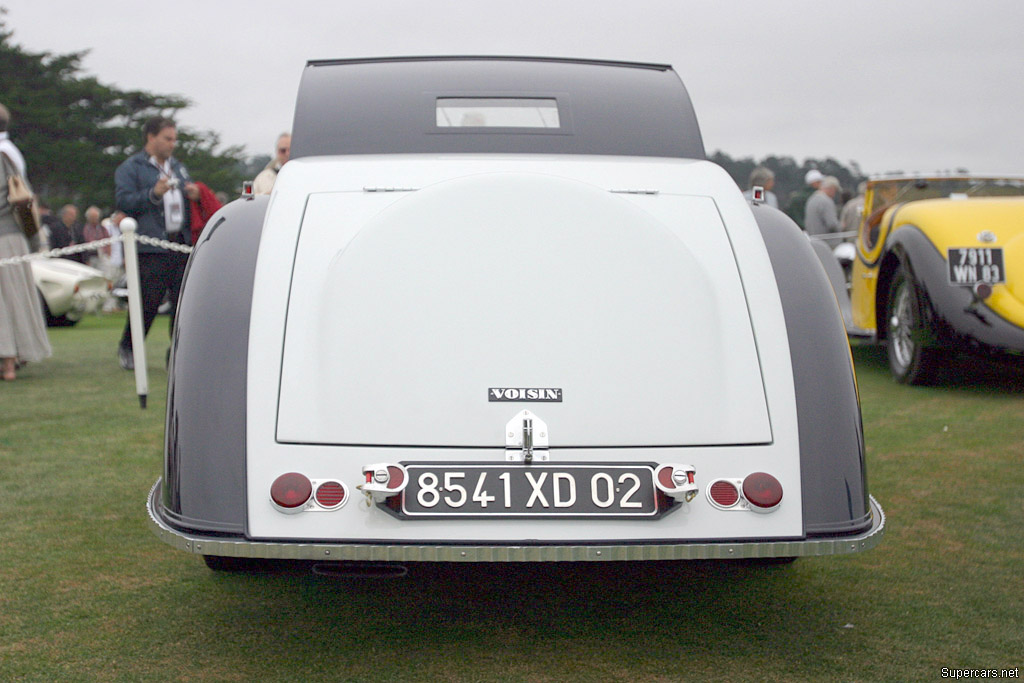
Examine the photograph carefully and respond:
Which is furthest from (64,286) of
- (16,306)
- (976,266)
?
(976,266)

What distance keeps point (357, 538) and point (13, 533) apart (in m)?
2.05

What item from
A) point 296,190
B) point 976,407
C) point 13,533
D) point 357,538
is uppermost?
point 296,190

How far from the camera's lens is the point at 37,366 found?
9.72 meters

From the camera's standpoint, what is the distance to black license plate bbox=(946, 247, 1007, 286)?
680cm

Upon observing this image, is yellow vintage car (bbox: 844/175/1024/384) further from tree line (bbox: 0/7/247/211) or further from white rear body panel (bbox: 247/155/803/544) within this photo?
tree line (bbox: 0/7/247/211)

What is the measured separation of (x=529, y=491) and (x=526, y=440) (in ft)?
0.42

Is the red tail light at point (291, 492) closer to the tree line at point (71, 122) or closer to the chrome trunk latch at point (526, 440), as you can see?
the chrome trunk latch at point (526, 440)

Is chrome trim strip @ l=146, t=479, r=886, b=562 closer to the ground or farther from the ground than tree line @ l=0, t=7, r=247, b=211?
farther from the ground

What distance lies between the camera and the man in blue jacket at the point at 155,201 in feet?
25.6

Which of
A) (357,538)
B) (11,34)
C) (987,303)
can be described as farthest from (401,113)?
(11,34)

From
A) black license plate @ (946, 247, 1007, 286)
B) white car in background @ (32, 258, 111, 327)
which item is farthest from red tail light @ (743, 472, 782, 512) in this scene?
white car in background @ (32, 258, 111, 327)

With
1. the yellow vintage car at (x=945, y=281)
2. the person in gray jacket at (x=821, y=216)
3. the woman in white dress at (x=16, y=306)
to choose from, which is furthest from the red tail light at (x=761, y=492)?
the person in gray jacket at (x=821, y=216)

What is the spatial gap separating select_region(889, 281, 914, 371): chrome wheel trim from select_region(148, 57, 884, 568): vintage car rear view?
193 inches

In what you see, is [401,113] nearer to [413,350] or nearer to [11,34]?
[413,350]
